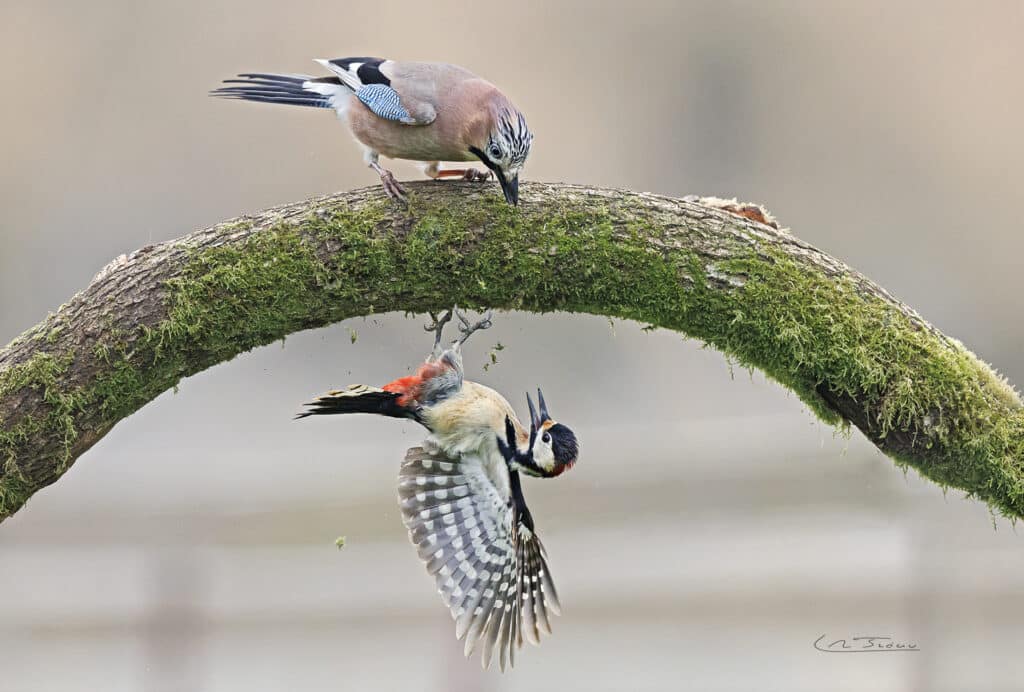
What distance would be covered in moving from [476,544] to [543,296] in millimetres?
908

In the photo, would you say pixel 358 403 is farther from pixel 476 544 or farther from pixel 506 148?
pixel 506 148

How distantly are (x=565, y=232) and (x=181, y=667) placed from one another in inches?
195

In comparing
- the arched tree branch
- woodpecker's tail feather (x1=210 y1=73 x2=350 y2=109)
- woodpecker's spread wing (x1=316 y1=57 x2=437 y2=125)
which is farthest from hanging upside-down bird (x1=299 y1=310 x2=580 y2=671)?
woodpecker's tail feather (x1=210 y1=73 x2=350 y2=109)

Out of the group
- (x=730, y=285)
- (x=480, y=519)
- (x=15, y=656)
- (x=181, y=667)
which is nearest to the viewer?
(x=730, y=285)

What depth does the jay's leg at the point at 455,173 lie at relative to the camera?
299cm

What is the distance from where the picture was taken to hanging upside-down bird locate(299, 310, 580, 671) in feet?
9.89

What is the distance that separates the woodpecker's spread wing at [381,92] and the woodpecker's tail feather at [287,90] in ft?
0.18

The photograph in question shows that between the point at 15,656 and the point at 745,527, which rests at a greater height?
the point at 745,527

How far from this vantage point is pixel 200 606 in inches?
254

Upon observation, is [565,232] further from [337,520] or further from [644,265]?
[337,520]

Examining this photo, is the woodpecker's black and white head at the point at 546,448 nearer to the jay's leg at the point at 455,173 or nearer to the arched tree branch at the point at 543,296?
the arched tree branch at the point at 543,296

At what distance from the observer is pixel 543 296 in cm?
271

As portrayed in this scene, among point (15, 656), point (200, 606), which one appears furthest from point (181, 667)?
point (15, 656)
